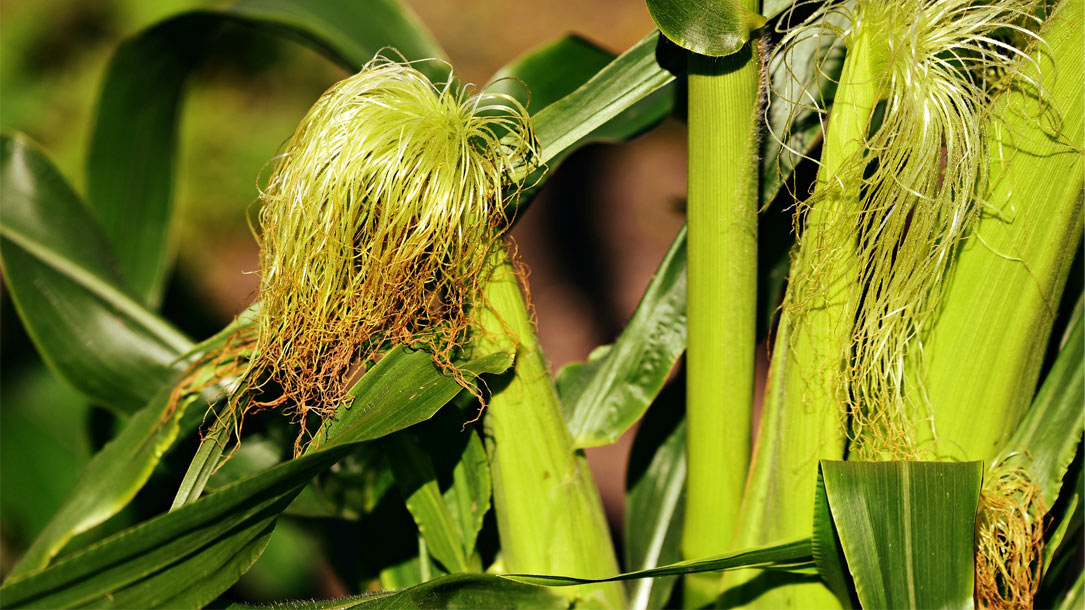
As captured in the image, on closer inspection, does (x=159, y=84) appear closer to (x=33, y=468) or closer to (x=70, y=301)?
(x=70, y=301)

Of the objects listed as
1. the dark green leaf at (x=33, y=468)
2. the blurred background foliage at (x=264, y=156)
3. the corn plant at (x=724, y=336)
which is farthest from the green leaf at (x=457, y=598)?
the blurred background foliage at (x=264, y=156)

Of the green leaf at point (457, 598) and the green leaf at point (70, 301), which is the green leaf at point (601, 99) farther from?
the green leaf at point (70, 301)

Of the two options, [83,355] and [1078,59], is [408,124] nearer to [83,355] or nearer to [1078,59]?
[1078,59]

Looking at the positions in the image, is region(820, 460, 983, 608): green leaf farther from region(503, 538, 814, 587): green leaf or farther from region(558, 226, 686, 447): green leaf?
region(558, 226, 686, 447): green leaf

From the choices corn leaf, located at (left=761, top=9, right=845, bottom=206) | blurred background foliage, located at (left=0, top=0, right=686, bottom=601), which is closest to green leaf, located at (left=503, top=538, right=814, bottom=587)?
corn leaf, located at (left=761, top=9, right=845, bottom=206)

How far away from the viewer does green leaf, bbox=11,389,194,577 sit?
0.49 meters

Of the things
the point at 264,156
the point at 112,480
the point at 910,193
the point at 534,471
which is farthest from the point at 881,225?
the point at 264,156

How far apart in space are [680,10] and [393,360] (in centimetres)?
24

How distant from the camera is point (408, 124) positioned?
38 cm

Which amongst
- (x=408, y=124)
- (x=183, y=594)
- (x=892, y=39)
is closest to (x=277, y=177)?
(x=408, y=124)

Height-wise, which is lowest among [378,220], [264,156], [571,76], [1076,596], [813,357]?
[1076,596]

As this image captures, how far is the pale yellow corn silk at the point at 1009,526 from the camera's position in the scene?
453 millimetres

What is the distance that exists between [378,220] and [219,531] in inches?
6.9

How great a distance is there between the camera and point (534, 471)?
472 mm
